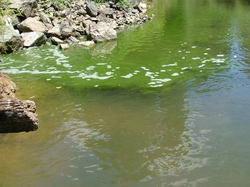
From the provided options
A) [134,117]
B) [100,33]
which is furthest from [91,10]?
[134,117]

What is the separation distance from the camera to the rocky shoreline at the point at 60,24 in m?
14.3

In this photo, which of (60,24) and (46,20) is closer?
(60,24)

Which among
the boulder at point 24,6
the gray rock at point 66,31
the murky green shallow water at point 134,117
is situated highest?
the boulder at point 24,6

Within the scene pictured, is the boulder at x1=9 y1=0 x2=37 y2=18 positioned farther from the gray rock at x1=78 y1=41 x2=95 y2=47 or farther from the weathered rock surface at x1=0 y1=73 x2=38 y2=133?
the weathered rock surface at x1=0 y1=73 x2=38 y2=133

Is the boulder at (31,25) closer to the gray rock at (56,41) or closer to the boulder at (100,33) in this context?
the gray rock at (56,41)

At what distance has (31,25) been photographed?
50.9 feet

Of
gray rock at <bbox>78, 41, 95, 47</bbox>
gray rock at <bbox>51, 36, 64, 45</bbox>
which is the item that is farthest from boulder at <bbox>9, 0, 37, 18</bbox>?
gray rock at <bbox>78, 41, 95, 47</bbox>

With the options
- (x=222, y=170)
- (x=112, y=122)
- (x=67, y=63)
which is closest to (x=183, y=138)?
(x=222, y=170)

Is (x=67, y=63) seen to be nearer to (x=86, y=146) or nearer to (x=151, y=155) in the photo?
(x=86, y=146)

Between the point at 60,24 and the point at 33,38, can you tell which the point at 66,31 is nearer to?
the point at 60,24

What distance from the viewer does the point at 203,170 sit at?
5.09 meters

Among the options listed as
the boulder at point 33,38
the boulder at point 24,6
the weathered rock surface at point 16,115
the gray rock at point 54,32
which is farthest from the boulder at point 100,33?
the weathered rock surface at point 16,115

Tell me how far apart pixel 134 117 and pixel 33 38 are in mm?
9434

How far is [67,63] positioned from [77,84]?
107 inches
